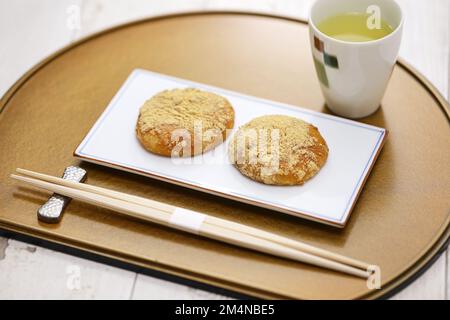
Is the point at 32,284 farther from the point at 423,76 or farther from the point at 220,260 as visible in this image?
the point at 423,76

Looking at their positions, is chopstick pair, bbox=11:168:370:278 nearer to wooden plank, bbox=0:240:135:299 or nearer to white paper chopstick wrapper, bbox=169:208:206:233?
white paper chopstick wrapper, bbox=169:208:206:233

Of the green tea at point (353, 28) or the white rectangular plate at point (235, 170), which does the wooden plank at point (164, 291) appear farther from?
the green tea at point (353, 28)

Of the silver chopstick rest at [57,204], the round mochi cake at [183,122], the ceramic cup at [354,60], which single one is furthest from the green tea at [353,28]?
the silver chopstick rest at [57,204]

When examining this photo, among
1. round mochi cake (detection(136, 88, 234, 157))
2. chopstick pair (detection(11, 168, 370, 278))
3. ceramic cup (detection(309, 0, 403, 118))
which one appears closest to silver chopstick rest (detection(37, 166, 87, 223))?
chopstick pair (detection(11, 168, 370, 278))

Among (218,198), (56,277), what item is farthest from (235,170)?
(56,277)

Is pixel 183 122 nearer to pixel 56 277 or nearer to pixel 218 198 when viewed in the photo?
pixel 218 198
